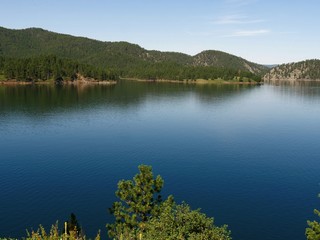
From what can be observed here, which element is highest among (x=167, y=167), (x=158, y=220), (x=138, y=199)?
(x=158, y=220)

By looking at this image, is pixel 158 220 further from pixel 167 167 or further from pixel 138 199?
pixel 167 167

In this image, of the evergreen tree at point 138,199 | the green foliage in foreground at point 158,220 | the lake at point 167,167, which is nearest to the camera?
the green foliage in foreground at point 158,220

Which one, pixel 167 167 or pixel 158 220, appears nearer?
pixel 158 220

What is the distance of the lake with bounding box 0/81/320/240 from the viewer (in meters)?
62.9

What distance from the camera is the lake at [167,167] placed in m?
62.9

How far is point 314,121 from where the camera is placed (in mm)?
166000

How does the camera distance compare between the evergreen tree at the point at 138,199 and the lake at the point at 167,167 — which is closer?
the evergreen tree at the point at 138,199

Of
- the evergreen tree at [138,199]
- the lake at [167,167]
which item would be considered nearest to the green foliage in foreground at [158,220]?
the evergreen tree at [138,199]

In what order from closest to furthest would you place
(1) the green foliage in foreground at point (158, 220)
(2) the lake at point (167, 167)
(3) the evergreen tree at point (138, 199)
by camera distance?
1. (1) the green foliage in foreground at point (158, 220)
2. (3) the evergreen tree at point (138, 199)
3. (2) the lake at point (167, 167)

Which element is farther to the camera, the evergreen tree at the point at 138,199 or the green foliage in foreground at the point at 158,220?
the evergreen tree at the point at 138,199

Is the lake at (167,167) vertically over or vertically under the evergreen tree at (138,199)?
under

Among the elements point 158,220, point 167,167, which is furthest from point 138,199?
point 167,167

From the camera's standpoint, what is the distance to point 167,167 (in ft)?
295

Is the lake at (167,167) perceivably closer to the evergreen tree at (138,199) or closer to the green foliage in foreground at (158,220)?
the evergreen tree at (138,199)
